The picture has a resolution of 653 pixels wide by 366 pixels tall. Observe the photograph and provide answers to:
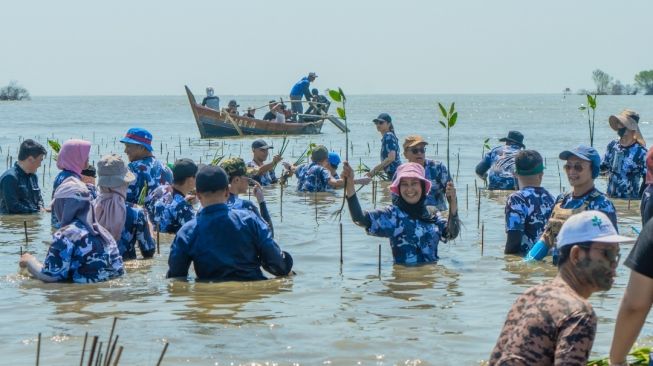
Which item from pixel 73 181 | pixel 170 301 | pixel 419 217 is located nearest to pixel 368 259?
pixel 419 217

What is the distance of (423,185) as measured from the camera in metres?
9.83

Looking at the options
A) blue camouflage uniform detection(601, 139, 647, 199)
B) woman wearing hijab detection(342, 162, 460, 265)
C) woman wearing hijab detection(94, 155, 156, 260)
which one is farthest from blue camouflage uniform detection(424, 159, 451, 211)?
woman wearing hijab detection(94, 155, 156, 260)

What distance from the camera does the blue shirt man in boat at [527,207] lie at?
33.2 feet

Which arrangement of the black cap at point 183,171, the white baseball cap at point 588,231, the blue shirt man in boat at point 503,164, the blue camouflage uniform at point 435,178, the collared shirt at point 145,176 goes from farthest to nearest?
the blue shirt man in boat at point 503,164 → the blue camouflage uniform at point 435,178 → the collared shirt at point 145,176 → the black cap at point 183,171 → the white baseball cap at point 588,231

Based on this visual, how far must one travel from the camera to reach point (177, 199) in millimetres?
10883

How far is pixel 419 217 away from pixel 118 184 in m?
2.61

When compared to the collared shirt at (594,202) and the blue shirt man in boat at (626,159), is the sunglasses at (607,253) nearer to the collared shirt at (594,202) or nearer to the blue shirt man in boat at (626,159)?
the collared shirt at (594,202)

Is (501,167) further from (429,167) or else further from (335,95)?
(335,95)

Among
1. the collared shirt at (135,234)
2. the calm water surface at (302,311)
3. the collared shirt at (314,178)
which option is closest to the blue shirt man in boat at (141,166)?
the calm water surface at (302,311)

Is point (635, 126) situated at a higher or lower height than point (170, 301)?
higher

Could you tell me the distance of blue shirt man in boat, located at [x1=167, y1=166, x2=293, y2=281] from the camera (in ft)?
28.9

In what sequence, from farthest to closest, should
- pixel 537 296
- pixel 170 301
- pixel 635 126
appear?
1. pixel 635 126
2. pixel 170 301
3. pixel 537 296

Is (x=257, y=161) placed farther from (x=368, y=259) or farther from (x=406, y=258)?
(x=406, y=258)

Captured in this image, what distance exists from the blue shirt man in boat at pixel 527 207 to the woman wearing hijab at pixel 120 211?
10.6 feet
